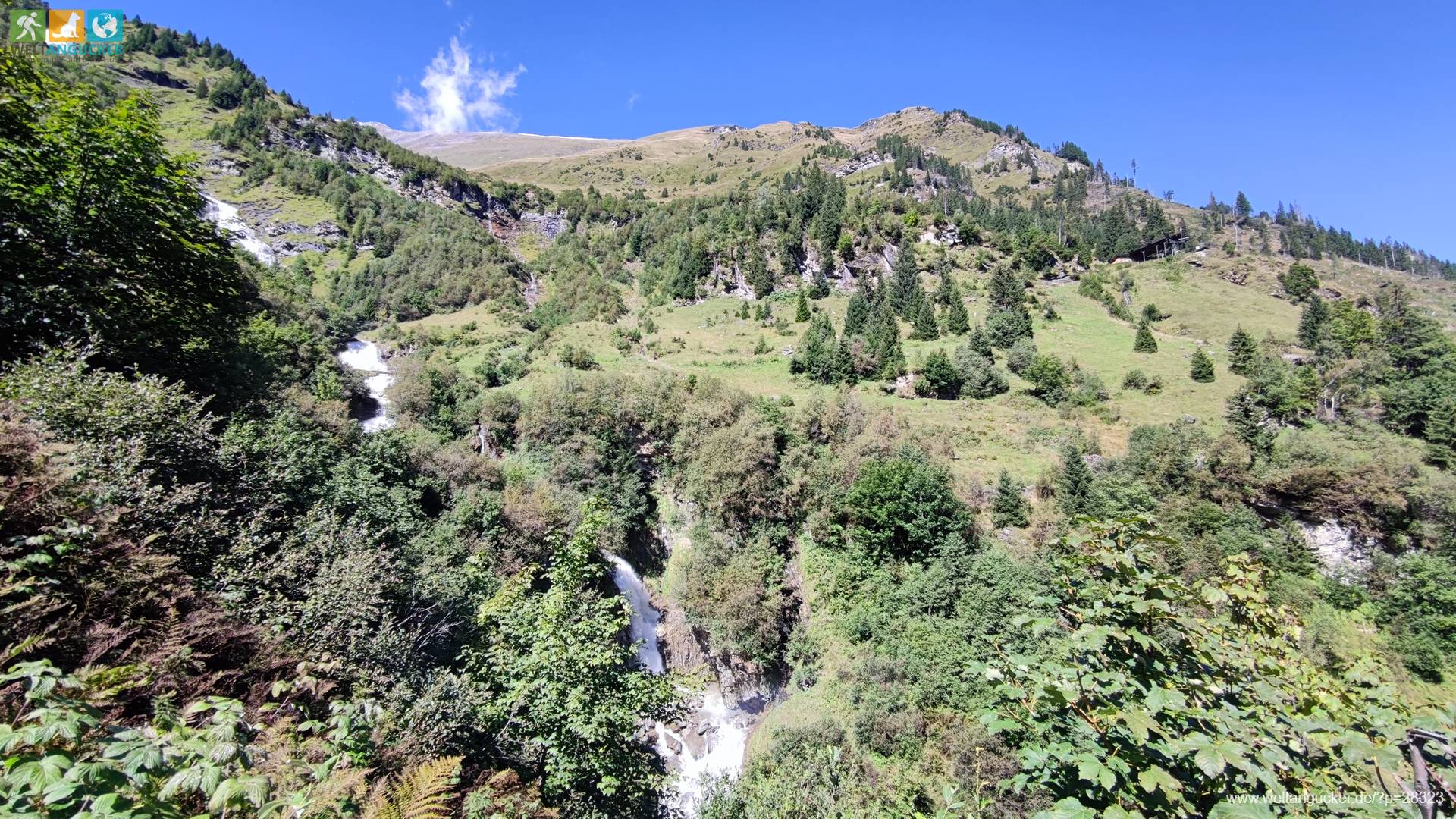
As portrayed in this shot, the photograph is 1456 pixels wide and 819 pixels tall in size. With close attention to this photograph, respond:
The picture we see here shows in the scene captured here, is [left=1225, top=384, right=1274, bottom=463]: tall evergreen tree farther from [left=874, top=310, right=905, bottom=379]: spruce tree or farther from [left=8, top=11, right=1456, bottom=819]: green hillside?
[left=874, top=310, right=905, bottom=379]: spruce tree

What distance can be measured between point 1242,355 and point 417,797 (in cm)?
5371

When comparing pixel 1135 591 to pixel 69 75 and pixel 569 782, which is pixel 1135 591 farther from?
pixel 69 75

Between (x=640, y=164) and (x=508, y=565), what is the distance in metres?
146

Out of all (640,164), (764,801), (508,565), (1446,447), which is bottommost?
(764,801)

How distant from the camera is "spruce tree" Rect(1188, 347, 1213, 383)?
35.8 meters

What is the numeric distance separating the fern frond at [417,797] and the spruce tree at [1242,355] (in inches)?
1999

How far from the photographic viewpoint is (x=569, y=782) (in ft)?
24.9

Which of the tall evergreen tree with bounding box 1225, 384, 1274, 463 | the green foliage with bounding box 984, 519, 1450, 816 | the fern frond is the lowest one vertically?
the fern frond

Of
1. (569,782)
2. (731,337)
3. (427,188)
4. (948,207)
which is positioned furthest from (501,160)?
(569,782)

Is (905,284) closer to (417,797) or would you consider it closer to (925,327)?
(925,327)

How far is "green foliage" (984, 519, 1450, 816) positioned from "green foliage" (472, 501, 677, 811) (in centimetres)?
551

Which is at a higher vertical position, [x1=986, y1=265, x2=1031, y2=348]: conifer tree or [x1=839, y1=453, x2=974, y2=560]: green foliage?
[x1=986, y1=265, x2=1031, y2=348]: conifer tree

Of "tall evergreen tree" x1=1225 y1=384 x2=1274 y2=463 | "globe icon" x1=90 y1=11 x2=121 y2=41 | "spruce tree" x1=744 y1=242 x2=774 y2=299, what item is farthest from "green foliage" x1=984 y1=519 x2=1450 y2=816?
"globe icon" x1=90 y1=11 x2=121 y2=41

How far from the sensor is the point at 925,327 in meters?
45.2
